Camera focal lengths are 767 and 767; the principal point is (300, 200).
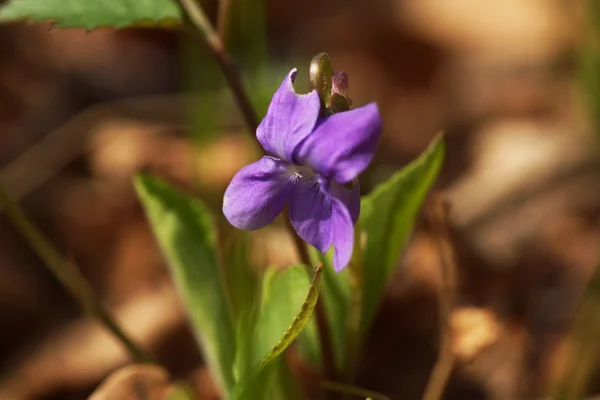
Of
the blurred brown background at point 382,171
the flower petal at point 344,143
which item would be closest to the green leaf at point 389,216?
the blurred brown background at point 382,171

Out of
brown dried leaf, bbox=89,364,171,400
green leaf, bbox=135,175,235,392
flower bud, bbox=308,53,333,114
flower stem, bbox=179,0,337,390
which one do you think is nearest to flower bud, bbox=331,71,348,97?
flower bud, bbox=308,53,333,114

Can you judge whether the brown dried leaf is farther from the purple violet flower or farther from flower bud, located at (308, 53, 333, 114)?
flower bud, located at (308, 53, 333, 114)

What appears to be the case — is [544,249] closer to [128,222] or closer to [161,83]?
[128,222]

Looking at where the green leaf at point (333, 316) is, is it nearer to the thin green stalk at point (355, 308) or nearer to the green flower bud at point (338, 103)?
the thin green stalk at point (355, 308)

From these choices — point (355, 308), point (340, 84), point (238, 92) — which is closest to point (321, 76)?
point (340, 84)

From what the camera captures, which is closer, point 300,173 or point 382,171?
point 300,173

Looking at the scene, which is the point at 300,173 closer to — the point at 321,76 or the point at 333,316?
the point at 321,76

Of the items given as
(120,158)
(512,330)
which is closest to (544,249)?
(512,330)
